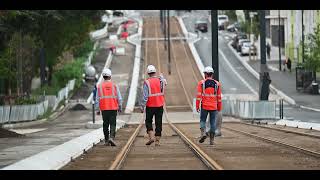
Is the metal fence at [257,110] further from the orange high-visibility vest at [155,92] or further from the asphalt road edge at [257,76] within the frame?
the orange high-visibility vest at [155,92]

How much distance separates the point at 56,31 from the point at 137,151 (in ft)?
162

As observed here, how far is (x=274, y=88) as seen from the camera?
68500mm

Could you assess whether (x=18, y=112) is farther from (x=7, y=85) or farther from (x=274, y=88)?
(x=274, y=88)

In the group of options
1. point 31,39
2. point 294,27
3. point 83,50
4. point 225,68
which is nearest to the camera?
point 31,39

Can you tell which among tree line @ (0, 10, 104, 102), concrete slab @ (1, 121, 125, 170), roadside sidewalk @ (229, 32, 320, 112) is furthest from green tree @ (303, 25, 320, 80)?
concrete slab @ (1, 121, 125, 170)

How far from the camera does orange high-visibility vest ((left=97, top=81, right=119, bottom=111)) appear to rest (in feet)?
68.4

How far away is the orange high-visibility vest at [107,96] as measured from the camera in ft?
68.4

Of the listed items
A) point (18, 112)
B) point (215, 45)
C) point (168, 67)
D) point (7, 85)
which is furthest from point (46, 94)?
point (215, 45)

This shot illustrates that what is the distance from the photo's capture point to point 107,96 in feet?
68.4

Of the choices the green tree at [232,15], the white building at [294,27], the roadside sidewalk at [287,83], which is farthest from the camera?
the green tree at [232,15]

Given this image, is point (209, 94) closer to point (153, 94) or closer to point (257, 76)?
point (153, 94)

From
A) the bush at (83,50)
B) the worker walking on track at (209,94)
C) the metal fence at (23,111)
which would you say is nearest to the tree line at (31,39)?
the metal fence at (23,111)

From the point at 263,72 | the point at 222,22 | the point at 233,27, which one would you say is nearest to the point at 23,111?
the point at 263,72

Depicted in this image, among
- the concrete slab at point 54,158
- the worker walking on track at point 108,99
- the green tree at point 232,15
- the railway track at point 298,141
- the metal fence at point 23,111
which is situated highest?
the green tree at point 232,15
